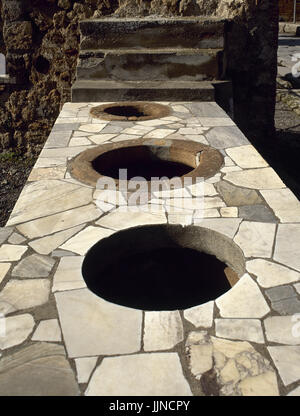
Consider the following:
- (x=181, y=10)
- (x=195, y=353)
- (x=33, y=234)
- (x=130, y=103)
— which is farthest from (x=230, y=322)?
(x=181, y=10)

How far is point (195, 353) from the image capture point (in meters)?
1.98

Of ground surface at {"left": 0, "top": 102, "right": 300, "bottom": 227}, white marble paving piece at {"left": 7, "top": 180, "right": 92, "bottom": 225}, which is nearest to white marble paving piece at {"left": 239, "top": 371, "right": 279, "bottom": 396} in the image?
white marble paving piece at {"left": 7, "top": 180, "right": 92, "bottom": 225}

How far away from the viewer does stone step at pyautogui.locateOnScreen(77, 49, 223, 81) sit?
245 inches

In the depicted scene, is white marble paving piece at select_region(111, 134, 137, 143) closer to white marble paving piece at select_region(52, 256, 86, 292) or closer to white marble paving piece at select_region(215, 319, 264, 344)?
white marble paving piece at select_region(52, 256, 86, 292)

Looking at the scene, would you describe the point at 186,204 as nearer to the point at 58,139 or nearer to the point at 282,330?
the point at 282,330

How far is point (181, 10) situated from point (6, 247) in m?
5.34

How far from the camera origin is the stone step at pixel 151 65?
6211 millimetres

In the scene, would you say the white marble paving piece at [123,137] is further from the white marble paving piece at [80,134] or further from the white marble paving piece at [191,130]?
the white marble paving piece at [191,130]

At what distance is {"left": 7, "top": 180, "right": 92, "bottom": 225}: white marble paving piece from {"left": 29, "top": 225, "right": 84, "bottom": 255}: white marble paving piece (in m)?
0.30

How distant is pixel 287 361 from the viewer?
6.31ft

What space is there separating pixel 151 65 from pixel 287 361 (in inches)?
199

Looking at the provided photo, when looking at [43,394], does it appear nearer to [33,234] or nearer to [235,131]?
[33,234]

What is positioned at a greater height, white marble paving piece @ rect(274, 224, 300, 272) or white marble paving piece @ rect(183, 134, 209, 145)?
white marble paving piece @ rect(183, 134, 209, 145)

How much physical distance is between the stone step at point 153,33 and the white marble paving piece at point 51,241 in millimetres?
4173
